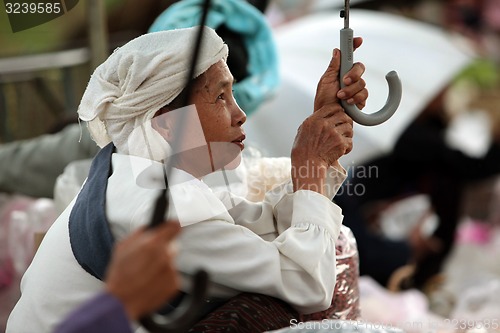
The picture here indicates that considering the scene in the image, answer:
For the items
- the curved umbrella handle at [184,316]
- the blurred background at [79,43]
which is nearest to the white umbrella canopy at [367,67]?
the blurred background at [79,43]

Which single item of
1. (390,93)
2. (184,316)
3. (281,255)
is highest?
(390,93)

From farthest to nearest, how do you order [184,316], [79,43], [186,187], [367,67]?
[79,43]
[367,67]
[186,187]
[184,316]

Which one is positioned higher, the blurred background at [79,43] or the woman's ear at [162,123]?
the woman's ear at [162,123]

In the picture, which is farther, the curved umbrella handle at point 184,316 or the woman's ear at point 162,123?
the woman's ear at point 162,123

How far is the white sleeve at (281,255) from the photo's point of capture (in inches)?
63.3

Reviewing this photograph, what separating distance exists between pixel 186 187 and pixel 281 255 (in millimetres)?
188

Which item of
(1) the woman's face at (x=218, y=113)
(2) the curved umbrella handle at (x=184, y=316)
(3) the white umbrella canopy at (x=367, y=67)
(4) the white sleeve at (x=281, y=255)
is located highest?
(1) the woman's face at (x=218, y=113)

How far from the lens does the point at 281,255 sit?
5.47 feet

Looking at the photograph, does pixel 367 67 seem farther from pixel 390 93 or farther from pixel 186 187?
pixel 186 187

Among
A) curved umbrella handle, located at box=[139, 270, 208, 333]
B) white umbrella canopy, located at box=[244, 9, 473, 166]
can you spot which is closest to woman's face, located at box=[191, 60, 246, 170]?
curved umbrella handle, located at box=[139, 270, 208, 333]

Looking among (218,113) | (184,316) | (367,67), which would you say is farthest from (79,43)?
(184,316)

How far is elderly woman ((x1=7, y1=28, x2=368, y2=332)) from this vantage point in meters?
1.62

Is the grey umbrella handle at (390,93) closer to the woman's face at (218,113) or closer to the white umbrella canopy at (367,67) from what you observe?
the woman's face at (218,113)

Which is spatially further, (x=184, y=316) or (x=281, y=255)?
(x=281, y=255)
